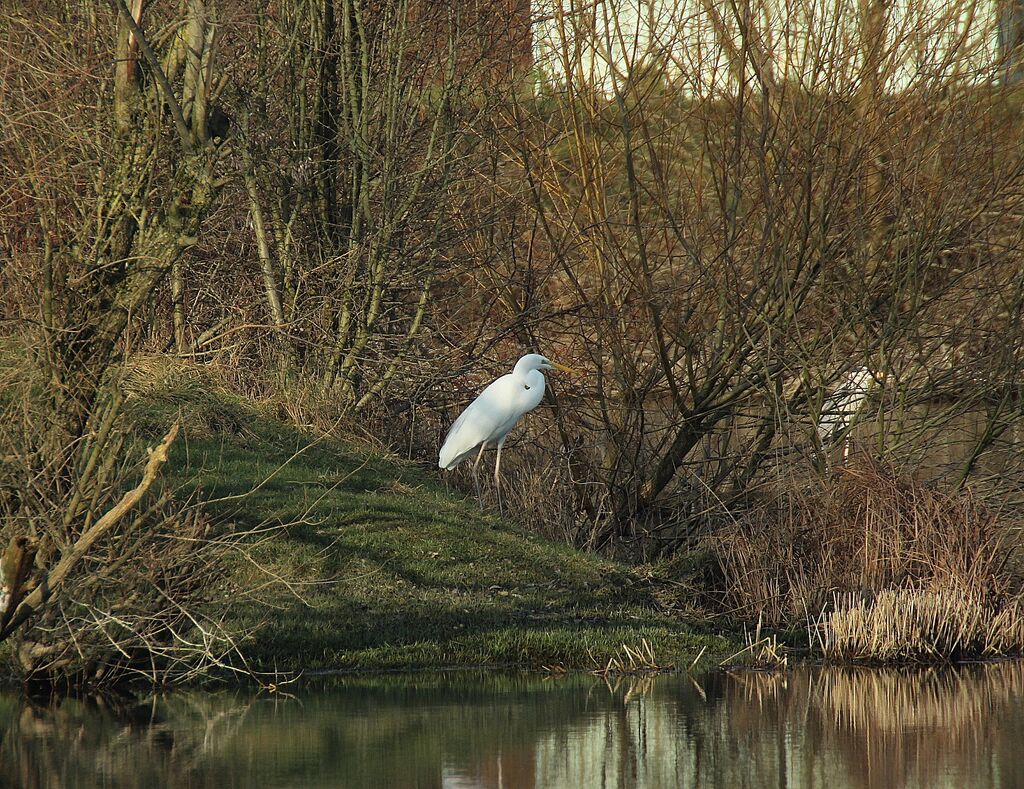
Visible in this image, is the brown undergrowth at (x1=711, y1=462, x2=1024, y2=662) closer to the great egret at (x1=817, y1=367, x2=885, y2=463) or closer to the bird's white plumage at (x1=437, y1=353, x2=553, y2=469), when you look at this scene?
the great egret at (x1=817, y1=367, x2=885, y2=463)

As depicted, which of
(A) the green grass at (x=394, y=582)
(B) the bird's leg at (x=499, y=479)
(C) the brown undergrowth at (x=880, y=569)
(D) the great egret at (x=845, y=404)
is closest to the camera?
(A) the green grass at (x=394, y=582)

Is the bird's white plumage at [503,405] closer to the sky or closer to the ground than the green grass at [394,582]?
closer to the sky

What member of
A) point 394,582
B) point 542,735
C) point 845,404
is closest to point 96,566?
point 394,582

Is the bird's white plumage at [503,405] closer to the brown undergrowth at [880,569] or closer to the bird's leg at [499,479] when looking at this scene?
the bird's leg at [499,479]

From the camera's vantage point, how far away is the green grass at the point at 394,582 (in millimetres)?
10508

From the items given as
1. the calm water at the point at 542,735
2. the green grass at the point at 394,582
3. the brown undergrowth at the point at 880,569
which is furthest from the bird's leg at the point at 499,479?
the calm water at the point at 542,735

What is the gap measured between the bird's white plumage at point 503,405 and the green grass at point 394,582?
0.70 metres

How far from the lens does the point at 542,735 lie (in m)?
8.32

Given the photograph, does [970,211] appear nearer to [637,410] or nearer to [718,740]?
[637,410]

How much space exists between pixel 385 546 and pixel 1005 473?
5885 mm

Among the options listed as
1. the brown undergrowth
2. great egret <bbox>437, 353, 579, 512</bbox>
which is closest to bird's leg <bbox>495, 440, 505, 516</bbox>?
great egret <bbox>437, 353, 579, 512</bbox>

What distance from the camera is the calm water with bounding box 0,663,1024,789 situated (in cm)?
741

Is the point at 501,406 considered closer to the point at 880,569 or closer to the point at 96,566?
the point at 880,569

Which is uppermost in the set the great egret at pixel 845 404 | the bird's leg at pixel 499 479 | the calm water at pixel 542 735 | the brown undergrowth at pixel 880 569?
the great egret at pixel 845 404
